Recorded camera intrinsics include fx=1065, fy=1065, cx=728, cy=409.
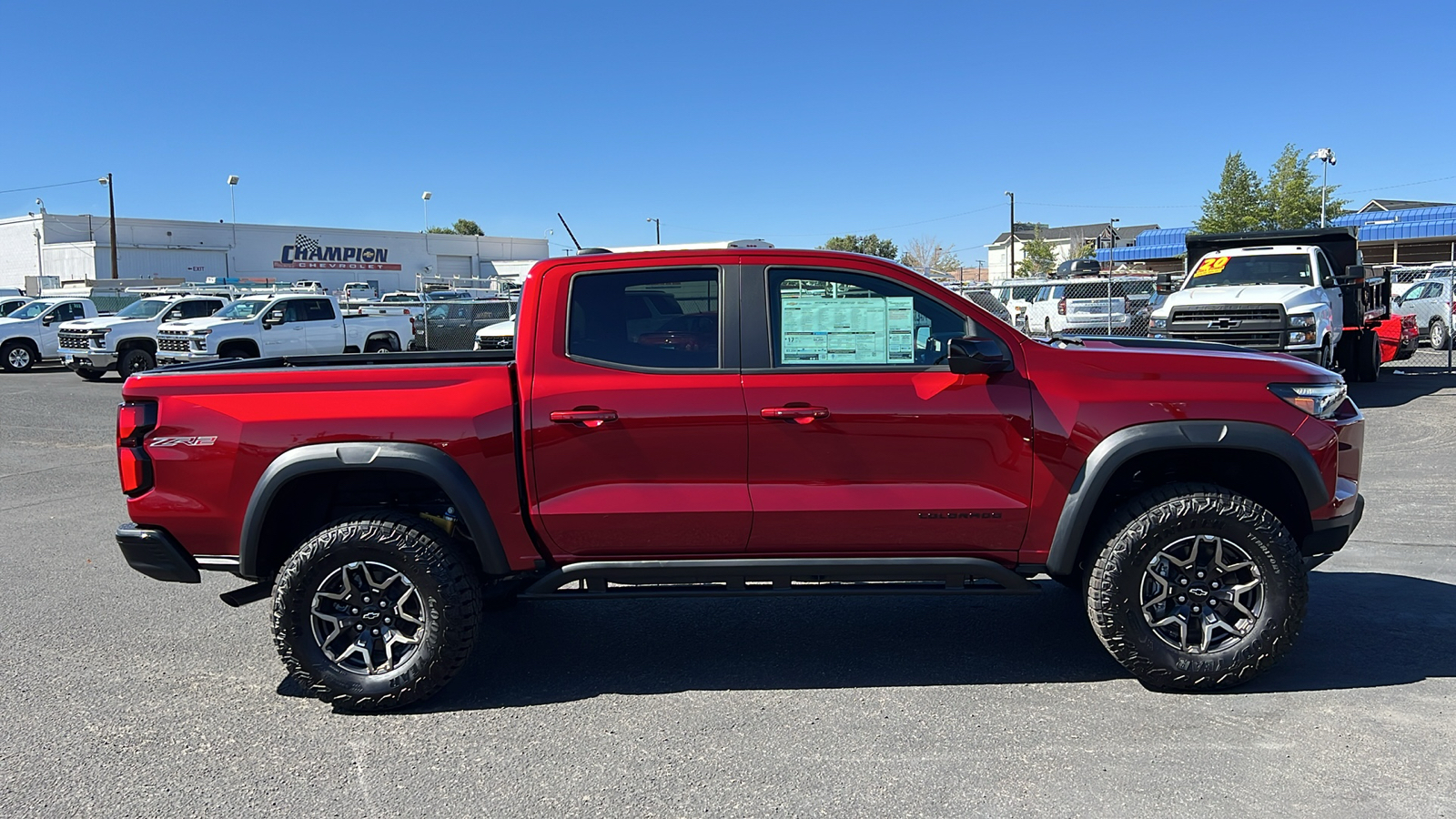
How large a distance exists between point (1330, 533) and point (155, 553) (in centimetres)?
494

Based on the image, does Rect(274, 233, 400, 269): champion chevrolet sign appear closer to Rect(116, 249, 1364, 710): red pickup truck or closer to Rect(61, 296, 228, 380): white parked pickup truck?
Rect(61, 296, 228, 380): white parked pickup truck

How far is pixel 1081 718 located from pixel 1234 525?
3.26 ft

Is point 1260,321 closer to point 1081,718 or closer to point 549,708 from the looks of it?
point 1081,718

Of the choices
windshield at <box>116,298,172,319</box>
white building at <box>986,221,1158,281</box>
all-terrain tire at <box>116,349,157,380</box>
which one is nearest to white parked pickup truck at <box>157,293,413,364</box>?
Result: all-terrain tire at <box>116,349,157,380</box>

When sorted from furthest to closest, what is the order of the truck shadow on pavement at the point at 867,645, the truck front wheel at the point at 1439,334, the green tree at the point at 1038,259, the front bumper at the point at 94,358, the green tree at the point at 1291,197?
the green tree at the point at 1038,259
the green tree at the point at 1291,197
the truck front wheel at the point at 1439,334
the front bumper at the point at 94,358
the truck shadow on pavement at the point at 867,645

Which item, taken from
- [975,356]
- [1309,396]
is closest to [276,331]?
[975,356]

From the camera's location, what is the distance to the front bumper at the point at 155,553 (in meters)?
4.45

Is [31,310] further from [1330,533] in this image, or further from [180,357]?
[1330,533]

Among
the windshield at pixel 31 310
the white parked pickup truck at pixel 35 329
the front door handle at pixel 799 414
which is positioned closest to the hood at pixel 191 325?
the white parked pickup truck at pixel 35 329

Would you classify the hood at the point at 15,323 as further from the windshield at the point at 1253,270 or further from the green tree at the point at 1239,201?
the green tree at the point at 1239,201

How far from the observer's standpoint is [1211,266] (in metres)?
15.2

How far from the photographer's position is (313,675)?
14.4 ft

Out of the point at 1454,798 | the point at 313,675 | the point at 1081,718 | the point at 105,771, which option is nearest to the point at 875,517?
the point at 1081,718

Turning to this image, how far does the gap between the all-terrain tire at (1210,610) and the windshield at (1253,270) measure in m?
11.7
